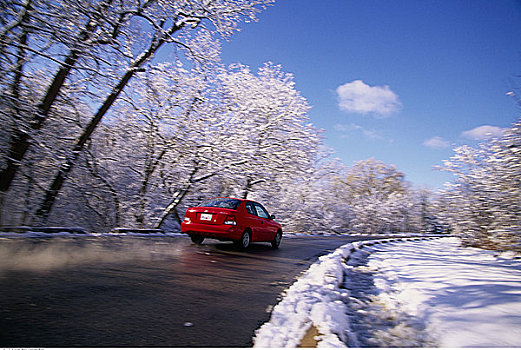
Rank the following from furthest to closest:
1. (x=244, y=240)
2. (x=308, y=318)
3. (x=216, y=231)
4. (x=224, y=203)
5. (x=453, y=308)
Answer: (x=224, y=203), (x=244, y=240), (x=216, y=231), (x=453, y=308), (x=308, y=318)

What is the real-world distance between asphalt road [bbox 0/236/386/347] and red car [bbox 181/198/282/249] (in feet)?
6.03

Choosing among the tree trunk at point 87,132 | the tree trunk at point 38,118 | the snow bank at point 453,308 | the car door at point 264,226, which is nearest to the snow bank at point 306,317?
the snow bank at point 453,308

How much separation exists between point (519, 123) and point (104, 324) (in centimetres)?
1071

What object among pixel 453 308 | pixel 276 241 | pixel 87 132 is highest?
pixel 87 132

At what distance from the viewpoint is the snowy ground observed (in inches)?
120

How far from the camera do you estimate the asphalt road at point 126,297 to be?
268 centimetres

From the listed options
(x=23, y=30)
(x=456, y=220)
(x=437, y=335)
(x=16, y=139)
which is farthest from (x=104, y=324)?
(x=456, y=220)

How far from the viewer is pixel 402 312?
419 centimetres

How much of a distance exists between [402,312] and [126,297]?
135 inches

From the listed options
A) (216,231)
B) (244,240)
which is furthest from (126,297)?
(244,240)

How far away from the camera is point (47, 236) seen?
7.98 metres

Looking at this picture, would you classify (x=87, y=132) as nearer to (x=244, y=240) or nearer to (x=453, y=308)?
(x=244, y=240)

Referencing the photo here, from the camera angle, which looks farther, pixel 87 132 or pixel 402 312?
pixel 87 132

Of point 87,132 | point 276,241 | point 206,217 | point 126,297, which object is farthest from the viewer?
point 87,132
